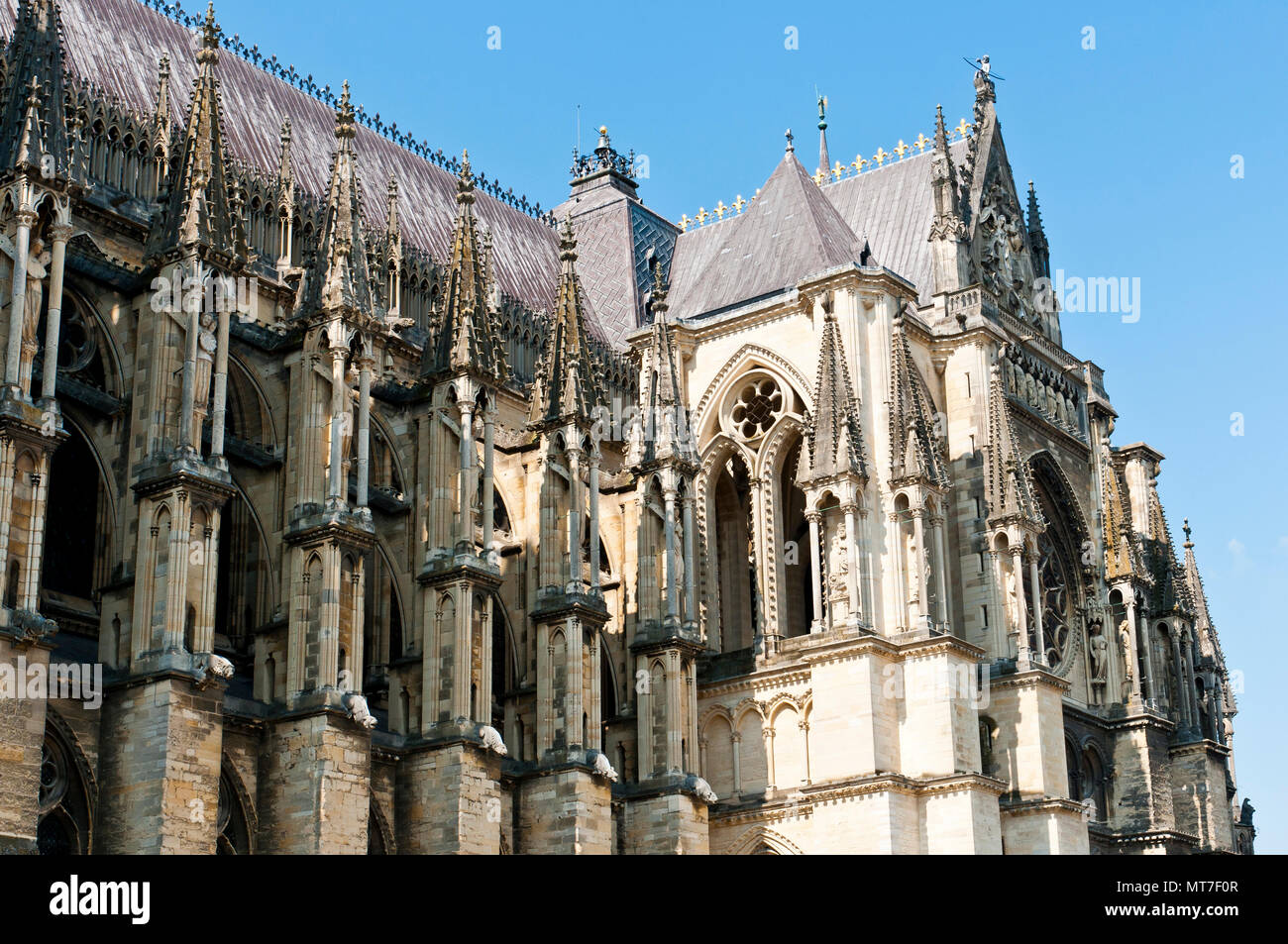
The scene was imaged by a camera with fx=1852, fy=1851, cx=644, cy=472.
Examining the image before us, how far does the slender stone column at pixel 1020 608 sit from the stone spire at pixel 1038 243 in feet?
35.2

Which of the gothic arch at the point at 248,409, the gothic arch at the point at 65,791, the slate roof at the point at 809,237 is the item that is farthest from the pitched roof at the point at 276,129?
the gothic arch at the point at 65,791

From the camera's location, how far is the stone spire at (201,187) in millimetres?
26234

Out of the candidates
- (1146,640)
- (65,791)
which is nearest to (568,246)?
(65,791)

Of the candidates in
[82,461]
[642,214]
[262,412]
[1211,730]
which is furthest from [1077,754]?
[82,461]

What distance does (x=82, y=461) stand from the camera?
27.9 m

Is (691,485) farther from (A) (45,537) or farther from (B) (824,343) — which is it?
(A) (45,537)

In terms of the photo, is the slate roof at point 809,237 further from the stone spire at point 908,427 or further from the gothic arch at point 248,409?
the gothic arch at point 248,409

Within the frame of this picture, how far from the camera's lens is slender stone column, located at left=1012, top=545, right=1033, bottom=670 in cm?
3747

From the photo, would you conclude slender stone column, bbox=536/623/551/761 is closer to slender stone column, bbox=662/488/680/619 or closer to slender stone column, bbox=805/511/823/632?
slender stone column, bbox=662/488/680/619

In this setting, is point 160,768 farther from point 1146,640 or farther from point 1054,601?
point 1146,640

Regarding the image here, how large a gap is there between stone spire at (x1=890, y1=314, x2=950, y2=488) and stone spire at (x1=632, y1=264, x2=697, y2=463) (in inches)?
155

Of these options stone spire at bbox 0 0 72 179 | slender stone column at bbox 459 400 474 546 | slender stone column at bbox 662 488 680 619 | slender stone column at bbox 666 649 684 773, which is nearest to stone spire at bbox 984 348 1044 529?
slender stone column at bbox 662 488 680 619
